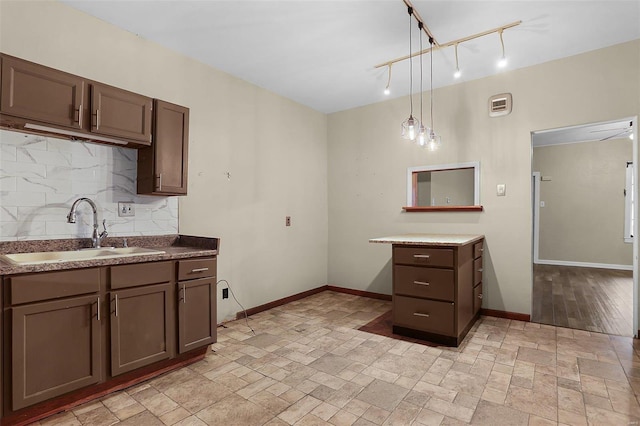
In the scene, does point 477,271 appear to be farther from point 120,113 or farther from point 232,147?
point 120,113

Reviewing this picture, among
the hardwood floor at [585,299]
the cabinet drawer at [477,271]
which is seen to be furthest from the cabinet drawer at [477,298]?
the hardwood floor at [585,299]

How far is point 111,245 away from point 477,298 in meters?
3.42

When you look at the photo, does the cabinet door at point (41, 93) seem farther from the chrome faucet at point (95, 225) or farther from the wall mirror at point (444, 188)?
the wall mirror at point (444, 188)

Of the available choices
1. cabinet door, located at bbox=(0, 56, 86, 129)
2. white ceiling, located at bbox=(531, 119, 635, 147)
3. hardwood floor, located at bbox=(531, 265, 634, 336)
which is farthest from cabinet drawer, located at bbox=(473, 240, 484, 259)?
cabinet door, located at bbox=(0, 56, 86, 129)

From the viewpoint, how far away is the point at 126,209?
2658mm

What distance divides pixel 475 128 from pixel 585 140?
14.3 feet

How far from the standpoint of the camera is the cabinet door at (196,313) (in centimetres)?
238

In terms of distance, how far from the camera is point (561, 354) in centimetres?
260

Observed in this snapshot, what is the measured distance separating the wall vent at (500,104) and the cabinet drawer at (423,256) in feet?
6.00

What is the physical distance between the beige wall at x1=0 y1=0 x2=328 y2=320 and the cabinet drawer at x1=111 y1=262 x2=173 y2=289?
2.59 feet

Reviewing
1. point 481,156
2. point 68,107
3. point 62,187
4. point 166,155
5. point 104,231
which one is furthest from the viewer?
point 481,156

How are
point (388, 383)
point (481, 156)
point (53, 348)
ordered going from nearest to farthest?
point (53, 348), point (388, 383), point (481, 156)

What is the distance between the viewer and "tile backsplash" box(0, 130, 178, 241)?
6.93 ft

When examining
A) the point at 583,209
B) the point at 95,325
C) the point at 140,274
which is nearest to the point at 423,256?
the point at 140,274
